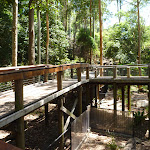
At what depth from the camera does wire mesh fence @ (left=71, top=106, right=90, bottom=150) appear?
6.55 metres

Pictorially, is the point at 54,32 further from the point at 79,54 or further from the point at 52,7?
the point at 52,7

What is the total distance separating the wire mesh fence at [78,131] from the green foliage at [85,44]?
50.8ft

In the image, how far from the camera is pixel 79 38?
23562mm

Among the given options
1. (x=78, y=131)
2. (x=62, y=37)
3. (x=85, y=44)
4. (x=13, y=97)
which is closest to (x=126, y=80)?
(x=78, y=131)

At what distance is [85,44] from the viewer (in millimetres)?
22922

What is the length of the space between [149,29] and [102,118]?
65.0 feet

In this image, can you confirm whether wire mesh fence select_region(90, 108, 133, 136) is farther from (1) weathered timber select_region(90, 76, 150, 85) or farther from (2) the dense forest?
(2) the dense forest

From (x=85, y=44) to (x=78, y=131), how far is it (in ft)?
56.2

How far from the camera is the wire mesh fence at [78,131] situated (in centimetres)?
655

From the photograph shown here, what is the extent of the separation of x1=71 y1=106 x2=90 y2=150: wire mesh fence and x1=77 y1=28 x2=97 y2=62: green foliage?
15.5 metres

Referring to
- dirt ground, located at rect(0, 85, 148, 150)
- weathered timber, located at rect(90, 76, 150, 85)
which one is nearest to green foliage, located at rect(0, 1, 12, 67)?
dirt ground, located at rect(0, 85, 148, 150)

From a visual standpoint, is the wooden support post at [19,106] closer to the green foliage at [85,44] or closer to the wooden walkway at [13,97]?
the wooden walkway at [13,97]

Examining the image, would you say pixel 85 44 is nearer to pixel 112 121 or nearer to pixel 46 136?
pixel 112 121

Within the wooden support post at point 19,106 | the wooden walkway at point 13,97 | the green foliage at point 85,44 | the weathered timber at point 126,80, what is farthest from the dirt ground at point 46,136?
the green foliage at point 85,44
